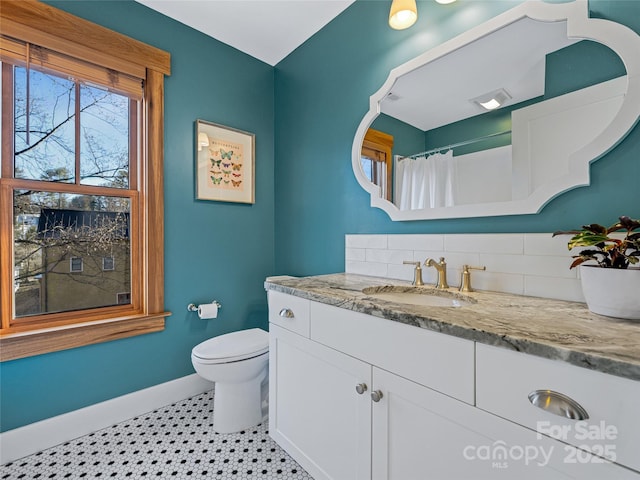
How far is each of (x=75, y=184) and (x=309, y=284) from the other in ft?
4.75

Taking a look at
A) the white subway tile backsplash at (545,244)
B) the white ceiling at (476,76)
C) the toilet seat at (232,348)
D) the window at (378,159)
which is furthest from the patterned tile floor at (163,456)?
the white ceiling at (476,76)

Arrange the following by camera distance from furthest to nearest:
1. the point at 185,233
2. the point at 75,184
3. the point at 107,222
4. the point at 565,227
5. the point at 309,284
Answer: the point at 185,233 < the point at 107,222 < the point at 75,184 < the point at 309,284 < the point at 565,227

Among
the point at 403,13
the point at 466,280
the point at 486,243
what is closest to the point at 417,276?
the point at 466,280

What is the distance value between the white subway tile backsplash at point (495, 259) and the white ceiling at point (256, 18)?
150 cm

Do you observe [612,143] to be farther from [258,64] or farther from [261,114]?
[258,64]

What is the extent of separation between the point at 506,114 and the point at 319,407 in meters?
1.40

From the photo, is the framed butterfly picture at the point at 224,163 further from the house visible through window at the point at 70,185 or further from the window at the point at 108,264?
the window at the point at 108,264

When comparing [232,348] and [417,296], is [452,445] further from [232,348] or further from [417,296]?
[232,348]

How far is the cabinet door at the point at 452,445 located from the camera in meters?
0.61

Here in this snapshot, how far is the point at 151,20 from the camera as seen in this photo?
184 cm

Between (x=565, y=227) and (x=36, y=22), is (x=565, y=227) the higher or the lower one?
the lower one

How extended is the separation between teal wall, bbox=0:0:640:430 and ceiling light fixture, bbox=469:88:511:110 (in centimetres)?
33

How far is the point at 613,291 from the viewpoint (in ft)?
2.53

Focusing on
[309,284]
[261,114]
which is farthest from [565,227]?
[261,114]
